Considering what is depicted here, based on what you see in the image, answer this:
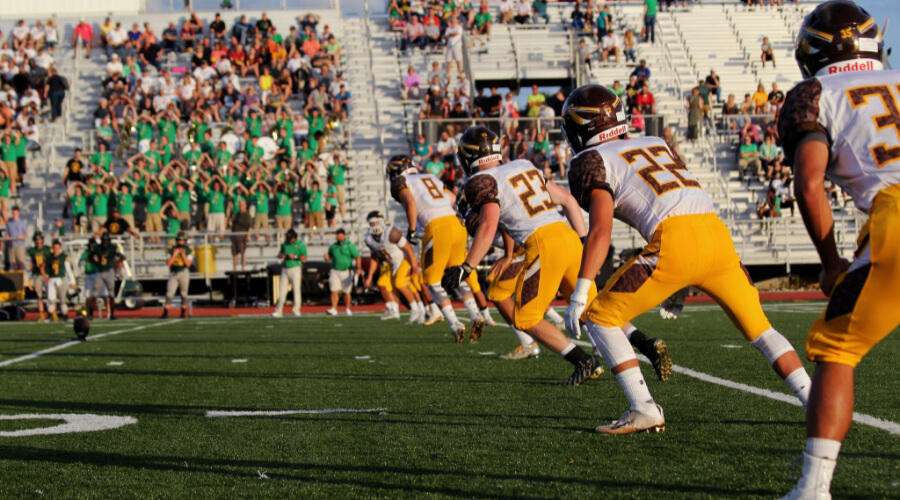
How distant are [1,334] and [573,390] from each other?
36.2 feet

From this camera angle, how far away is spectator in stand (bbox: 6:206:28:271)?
21.5 m

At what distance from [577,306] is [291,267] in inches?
571

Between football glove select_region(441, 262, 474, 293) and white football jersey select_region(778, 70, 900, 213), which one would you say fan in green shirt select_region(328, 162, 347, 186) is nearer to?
football glove select_region(441, 262, 474, 293)

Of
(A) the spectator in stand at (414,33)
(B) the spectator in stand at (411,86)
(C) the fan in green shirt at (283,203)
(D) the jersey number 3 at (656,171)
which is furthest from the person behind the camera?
(A) the spectator in stand at (414,33)

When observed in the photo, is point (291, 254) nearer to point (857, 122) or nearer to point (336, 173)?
point (336, 173)

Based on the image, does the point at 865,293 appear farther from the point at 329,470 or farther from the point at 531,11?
the point at 531,11

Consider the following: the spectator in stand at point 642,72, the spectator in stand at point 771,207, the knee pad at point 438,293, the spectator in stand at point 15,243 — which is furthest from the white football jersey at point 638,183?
the spectator in stand at point 642,72

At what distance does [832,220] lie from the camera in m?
3.04

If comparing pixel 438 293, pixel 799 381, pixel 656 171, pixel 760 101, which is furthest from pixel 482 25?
pixel 799 381

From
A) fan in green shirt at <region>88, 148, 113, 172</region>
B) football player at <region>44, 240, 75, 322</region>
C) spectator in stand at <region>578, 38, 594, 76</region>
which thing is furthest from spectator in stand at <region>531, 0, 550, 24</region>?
football player at <region>44, 240, 75, 322</region>

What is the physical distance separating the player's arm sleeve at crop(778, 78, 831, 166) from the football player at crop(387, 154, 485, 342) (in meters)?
7.24

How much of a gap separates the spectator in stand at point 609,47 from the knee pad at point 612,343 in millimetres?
23892

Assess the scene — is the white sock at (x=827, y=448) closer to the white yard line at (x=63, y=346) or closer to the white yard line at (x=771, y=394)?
the white yard line at (x=771, y=394)

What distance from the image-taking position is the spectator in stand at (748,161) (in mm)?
23953
